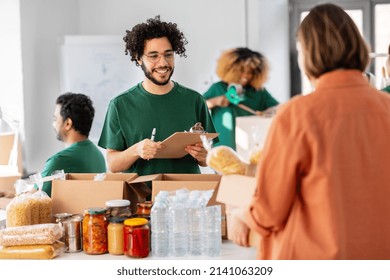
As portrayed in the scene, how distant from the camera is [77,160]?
2.47 m

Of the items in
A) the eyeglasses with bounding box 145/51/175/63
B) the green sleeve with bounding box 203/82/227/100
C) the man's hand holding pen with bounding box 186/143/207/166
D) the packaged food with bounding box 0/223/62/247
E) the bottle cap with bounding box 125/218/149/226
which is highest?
the eyeglasses with bounding box 145/51/175/63

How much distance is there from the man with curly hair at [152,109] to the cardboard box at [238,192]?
2.39ft

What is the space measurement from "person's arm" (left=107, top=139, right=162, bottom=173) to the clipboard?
5 centimetres

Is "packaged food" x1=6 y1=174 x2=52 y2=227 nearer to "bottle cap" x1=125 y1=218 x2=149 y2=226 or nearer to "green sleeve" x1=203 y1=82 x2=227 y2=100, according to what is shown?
"bottle cap" x1=125 y1=218 x2=149 y2=226

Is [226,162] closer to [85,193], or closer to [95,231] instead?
[95,231]

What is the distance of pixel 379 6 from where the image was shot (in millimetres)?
4637

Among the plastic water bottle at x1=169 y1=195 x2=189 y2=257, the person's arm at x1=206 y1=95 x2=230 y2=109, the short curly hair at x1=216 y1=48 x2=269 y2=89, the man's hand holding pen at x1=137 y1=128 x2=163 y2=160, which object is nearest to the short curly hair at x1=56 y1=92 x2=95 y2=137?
the man's hand holding pen at x1=137 y1=128 x2=163 y2=160

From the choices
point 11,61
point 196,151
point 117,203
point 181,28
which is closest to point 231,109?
point 181,28

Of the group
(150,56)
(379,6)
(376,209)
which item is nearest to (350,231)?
(376,209)

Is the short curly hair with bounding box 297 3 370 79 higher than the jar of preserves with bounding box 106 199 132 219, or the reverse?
the short curly hair with bounding box 297 3 370 79

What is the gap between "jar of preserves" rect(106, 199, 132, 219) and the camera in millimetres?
1755

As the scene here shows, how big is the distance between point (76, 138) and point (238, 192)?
4.42 ft
